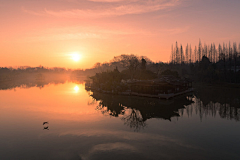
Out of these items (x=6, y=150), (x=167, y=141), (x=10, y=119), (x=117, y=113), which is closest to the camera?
(x=6, y=150)

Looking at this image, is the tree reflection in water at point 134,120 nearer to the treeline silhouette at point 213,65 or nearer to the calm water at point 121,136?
the calm water at point 121,136

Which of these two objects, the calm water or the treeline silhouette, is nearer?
the calm water

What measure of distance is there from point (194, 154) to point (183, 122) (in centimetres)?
857

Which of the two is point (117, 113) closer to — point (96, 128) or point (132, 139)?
point (96, 128)

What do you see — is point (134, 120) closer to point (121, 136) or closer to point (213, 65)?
point (121, 136)

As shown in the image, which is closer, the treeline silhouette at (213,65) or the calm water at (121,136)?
the calm water at (121,136)

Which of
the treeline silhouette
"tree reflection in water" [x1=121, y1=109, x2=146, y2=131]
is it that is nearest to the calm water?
"tree reflection in water" [x1=121, y1=109, x2=146, y2=131]

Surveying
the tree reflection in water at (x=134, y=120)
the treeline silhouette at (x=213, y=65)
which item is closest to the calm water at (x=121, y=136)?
the tree reflection in water at (x=134, y=120)

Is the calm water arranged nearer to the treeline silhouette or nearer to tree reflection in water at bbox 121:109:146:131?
tree reflection in water at bbox 121:109:146:131

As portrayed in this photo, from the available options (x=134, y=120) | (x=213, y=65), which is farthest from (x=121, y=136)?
(x=213, y=65)

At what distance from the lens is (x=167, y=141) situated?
1455cm

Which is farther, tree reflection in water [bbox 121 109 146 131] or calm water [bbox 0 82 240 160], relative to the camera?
tree reflection in water [bbox 121 109 146 131]

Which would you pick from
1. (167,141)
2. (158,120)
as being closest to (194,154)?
(167,141)

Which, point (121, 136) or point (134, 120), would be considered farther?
point (134, 120)
